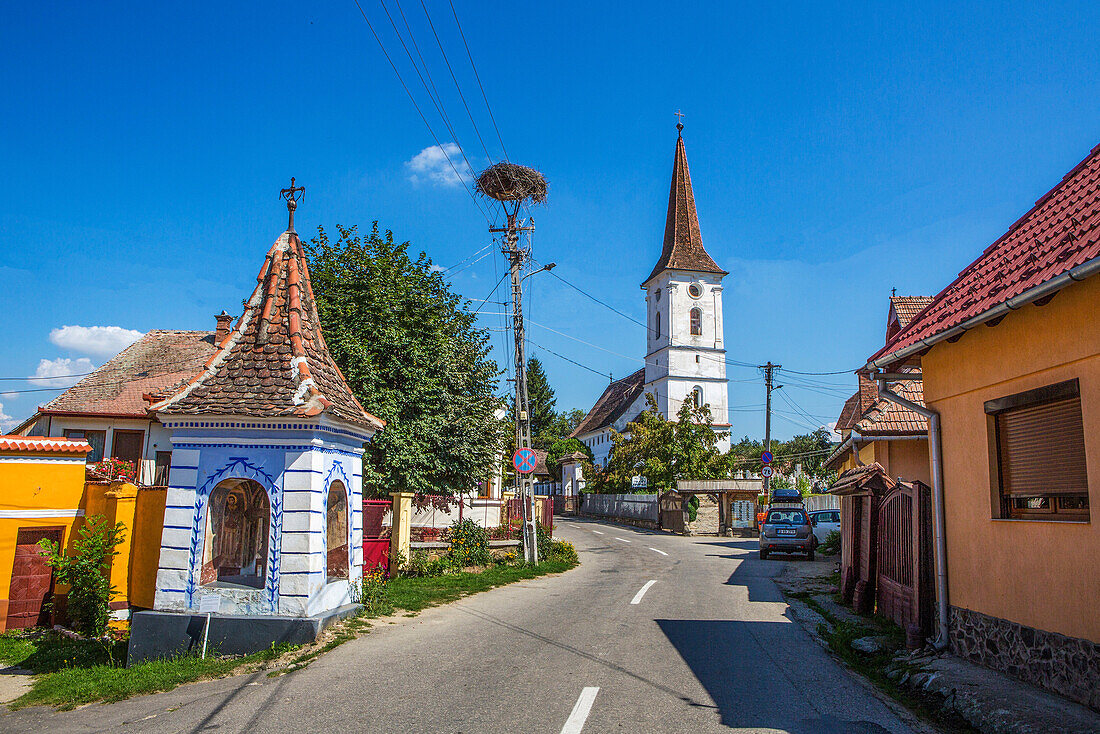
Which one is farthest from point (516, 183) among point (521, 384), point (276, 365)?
point (276, 365)

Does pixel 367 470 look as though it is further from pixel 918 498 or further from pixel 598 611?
pixel 918 498

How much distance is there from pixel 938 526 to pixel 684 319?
5289 centimetres

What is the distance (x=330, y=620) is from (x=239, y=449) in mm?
2578

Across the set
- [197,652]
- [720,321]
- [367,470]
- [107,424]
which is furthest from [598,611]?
[720,321]

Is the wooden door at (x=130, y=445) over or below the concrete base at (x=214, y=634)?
over

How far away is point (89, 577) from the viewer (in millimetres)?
11305

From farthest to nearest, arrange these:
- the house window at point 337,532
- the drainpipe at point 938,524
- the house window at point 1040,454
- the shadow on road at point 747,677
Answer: the house window at point 337,532 < the drainpipe at point 938,524 < the house window at point 1040,454 < the shadow on road at point 747,677

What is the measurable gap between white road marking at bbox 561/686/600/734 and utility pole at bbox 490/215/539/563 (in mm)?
11767

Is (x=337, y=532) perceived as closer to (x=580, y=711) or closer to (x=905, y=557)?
(x=580, y=711)

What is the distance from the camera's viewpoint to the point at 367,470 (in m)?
18.9

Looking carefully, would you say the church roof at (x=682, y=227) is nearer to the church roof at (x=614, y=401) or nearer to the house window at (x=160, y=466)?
the church roof at (x=614, y=401)

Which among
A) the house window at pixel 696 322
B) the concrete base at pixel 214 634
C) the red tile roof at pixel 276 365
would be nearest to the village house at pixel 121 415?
the red tile roof at pixel 276 365

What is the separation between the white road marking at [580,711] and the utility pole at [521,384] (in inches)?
463

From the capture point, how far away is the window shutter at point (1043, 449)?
21.8 ft
